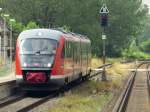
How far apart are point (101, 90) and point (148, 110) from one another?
7985 millimetres

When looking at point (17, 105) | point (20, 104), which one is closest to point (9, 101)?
point (20, 104)

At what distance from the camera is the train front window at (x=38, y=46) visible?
2406cm

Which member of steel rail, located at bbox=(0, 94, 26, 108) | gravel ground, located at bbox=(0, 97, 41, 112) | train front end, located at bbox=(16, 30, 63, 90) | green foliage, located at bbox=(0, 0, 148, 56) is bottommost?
gravel ground, located at bbox=(0, 97, 41, 112)

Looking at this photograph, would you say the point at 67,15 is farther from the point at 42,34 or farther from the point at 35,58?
the point at 35,58

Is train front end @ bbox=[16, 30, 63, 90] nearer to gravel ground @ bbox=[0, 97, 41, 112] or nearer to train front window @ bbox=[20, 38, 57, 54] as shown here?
train front window @ bbox=[20, 38, 57, 54]

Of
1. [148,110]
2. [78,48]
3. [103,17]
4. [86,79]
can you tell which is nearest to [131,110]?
[148,110]

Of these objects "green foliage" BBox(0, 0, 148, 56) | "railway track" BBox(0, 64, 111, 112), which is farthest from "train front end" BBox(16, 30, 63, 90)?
"green foliage" BBox(0, 0, 148, 56)

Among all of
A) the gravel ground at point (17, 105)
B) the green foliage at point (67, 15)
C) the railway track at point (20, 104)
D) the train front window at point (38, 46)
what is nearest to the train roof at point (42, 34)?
the train front window at point (38, 46)

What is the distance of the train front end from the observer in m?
23.5

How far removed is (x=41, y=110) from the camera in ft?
61.5

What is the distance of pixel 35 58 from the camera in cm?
2384

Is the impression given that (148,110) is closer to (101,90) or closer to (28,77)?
(28,77)

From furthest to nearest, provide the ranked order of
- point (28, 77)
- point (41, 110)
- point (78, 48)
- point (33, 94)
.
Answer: point (78, 48), point (33, 94), point (28, 77), point (41, 110)

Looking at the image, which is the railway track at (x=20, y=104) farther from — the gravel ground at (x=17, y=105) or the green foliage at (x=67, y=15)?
the green foliage at (x=67, y=15)
